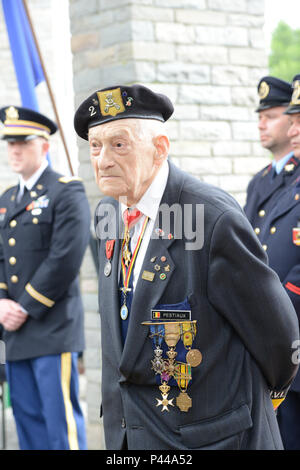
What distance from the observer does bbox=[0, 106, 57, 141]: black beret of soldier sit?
461 centimetres

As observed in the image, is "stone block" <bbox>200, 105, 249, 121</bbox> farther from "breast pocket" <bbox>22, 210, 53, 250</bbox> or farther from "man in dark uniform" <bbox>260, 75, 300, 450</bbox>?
"breast pocket" <bbox>22, 210, 53, 250</bbox>

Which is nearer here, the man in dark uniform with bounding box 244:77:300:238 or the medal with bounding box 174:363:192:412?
the medal with bounding box 174:363:192:412

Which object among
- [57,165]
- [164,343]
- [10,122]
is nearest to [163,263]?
[164,343]

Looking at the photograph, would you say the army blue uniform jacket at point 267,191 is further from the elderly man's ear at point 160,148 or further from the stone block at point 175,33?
the elderly man's ear at point 160,148

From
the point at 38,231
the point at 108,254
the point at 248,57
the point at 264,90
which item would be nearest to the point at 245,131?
the point at 248,57

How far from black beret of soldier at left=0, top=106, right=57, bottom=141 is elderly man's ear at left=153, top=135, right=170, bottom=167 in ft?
8.04

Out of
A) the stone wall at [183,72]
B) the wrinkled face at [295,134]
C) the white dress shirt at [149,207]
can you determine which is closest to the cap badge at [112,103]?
the white dress shirt at [149,207]

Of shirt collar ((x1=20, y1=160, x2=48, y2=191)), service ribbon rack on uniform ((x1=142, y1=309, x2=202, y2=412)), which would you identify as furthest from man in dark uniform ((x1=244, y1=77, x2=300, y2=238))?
service ribbon rack on uniform ((x1=142, y1=309, x2=202, y2=412))

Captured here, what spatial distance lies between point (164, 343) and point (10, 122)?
2.85 meters

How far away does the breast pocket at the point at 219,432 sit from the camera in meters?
2.16

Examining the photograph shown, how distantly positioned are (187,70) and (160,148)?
11.3ft

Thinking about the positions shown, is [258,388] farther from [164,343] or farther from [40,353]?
[40,353]

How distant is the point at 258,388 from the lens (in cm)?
223

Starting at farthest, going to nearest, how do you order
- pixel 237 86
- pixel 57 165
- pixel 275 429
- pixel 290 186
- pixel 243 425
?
1. pixel 57 165
2. pixel 237 86
3. pixel 290 186
4. pixel 275 429
5. pixel 243 425
